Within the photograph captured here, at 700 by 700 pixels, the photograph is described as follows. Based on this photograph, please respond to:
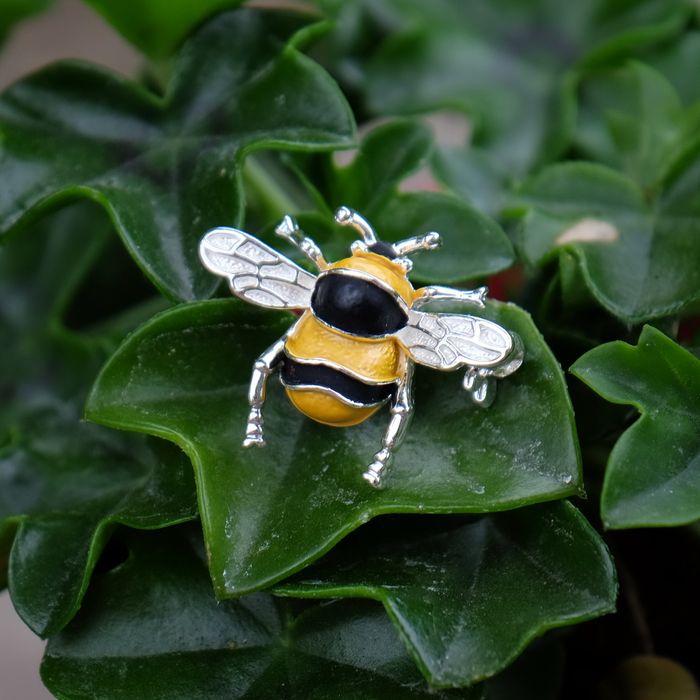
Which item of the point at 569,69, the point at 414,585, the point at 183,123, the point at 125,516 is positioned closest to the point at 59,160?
the point at 183,123

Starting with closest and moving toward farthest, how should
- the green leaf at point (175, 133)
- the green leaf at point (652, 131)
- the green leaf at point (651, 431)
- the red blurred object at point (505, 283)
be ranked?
1. the green leaf at point (651, 431)
2. the green leaf at point (175, 133)
3. the green leaf at point (652, 131)
4. the red blurred object at point (505, 283)

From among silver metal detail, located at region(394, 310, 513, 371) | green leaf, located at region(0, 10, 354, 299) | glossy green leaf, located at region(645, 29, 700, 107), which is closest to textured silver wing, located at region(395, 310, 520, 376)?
silver metal detail, located at region(394, 310, 513, 371)

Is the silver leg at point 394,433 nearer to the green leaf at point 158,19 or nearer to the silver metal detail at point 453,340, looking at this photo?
the silver metal detail at point 453,340

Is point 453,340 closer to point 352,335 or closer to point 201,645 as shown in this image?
point 352,335

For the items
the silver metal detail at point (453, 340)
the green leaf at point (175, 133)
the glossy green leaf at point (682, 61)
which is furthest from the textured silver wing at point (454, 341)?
the glossy green leaf at point (682, 61)

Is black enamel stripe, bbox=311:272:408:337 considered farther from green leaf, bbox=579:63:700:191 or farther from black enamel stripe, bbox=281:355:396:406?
green leaf, bbox=579:63:700:191

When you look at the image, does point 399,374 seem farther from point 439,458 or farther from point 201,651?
point 201,651

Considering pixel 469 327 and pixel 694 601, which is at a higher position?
pixel 469 327
